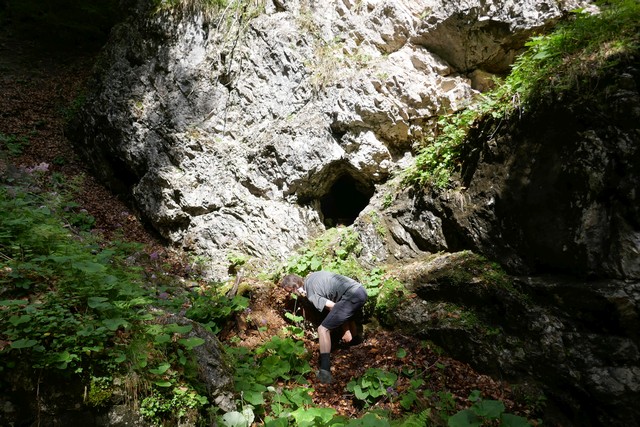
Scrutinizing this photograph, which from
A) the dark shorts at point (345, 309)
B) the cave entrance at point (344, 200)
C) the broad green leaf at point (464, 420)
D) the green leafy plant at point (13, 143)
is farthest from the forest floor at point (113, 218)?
the cave entrance at point (344, 200)

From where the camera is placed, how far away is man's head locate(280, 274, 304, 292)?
20.5 feet

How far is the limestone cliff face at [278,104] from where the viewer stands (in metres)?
7.70

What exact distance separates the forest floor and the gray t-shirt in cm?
64

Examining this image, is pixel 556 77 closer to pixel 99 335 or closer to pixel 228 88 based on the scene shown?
pixel 99 335

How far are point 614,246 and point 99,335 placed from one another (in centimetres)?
571

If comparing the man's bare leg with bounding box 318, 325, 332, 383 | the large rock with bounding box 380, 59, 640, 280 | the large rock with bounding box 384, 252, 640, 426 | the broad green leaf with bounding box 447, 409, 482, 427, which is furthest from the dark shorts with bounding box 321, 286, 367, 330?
the broad green leaf with bounding box 447, 409, 482, 427

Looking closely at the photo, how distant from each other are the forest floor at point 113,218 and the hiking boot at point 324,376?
0.08 meters

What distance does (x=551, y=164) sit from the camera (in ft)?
16.2

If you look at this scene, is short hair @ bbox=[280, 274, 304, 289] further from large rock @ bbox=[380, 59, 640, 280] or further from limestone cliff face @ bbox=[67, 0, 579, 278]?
large rock @ bbox=[380, 59, 640, 280]

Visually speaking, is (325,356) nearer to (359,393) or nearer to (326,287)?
(359,393)

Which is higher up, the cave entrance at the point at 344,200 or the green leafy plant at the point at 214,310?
the cave entrance at the point at 344,200

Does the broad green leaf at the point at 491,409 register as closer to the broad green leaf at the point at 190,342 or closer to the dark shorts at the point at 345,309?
the dark shorts at the point at 345,309

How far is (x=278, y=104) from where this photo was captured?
859 cm

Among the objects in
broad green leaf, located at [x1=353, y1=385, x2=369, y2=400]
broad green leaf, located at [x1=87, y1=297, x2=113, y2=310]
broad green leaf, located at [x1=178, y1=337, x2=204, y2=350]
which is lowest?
broad green leaf, located at [x1=353, y1=385, x2=369, y2=400]
